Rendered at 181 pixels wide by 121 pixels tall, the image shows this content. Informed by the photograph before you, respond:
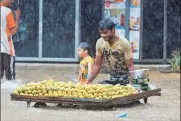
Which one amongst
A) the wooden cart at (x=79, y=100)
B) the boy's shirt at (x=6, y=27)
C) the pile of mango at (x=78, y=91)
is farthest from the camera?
the boy's shirt at (x=6, y=27)

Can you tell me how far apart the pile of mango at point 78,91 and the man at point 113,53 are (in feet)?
1.02

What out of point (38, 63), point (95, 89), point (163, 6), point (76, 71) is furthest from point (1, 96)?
point (163, 6)

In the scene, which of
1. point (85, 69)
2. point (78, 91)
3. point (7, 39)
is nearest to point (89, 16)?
point (7, 39)

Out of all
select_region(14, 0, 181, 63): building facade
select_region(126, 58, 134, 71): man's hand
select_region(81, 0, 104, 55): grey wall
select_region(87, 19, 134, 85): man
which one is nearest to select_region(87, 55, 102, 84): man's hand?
select_region(87, 19, 134, 85): man

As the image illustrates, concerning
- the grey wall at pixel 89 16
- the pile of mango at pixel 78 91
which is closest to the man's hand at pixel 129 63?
the pile of mango at pixel 78 91

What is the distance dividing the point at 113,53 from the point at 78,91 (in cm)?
80

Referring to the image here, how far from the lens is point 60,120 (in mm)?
8727

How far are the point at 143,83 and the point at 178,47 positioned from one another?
850 cm

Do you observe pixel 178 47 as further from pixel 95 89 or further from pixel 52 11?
pixel 95 89

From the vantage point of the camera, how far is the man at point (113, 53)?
1015 centimetres

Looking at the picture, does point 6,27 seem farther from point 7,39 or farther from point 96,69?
point 96,69

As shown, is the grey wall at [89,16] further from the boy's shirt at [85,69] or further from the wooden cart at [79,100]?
the wooden cart at [79,100]

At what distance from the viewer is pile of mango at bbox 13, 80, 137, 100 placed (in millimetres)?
9875

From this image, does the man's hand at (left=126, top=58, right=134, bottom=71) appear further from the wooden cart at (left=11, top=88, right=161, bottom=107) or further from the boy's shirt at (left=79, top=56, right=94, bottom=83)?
the boy's shirt at (left=79, top=56, right=94, bottom=83)
